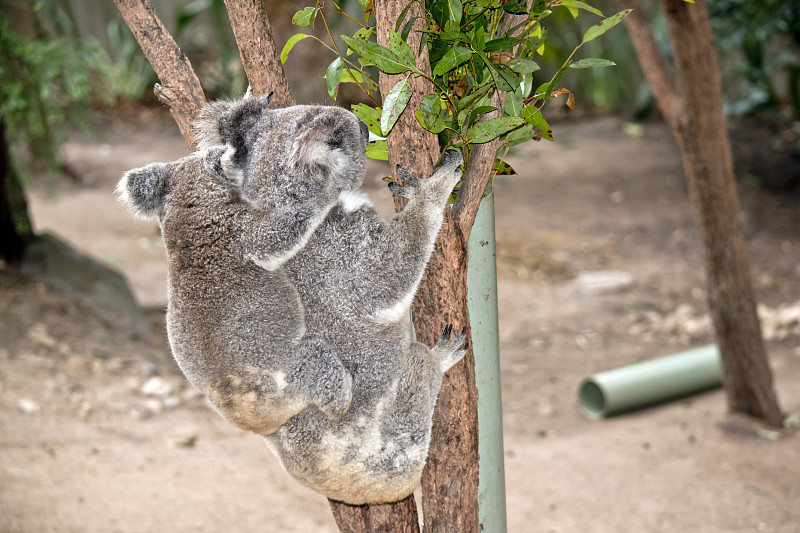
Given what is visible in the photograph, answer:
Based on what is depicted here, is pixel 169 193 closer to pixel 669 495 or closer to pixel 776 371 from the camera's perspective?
pixel 669 495

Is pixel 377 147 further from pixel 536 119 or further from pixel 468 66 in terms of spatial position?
pixel 536 119

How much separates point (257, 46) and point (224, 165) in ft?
1.23

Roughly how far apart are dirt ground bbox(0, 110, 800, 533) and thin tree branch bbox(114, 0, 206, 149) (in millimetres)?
1866

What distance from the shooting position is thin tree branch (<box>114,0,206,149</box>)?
1.79 m

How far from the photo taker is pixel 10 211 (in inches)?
191

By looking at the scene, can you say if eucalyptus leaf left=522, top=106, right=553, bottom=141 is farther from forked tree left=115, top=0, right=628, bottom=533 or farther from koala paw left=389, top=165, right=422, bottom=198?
koala paw left=389, top=165, right=422, bottom=198

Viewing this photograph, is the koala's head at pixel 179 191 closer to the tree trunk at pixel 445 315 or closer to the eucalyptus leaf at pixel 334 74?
the eucalyptus leaf at pixel 334 74

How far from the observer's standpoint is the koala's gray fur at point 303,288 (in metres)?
1.54

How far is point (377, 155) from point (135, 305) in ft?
11.8

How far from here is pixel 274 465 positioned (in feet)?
11.8

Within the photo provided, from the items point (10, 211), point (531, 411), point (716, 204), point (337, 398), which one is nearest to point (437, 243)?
point (337, 398)

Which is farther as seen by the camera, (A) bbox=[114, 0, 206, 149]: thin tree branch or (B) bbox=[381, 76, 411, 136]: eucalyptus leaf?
(A) bbox=[114, 0, 206, 149]: thin tree branch

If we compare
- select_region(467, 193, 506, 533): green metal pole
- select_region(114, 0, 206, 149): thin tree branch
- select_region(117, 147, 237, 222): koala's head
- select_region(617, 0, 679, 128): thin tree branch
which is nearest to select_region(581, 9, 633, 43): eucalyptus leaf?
select_region(467, 193, 506, 533): green metal pole

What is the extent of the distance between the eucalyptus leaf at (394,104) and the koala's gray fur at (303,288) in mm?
183
